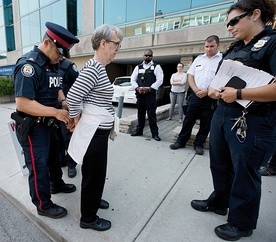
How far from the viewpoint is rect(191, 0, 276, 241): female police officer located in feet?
4.59

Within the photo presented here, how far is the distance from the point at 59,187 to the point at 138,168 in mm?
1072

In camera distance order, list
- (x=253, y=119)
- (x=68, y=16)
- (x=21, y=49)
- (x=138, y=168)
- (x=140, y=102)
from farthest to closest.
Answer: (x=21, y=49) → (x=68, y=16) → (x=140, y=102) → (x=138, y=168) → (x=253, y=119)

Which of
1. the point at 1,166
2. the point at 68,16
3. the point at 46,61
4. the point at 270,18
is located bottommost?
the point at 1,166

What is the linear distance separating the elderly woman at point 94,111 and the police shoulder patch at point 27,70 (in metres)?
0.40

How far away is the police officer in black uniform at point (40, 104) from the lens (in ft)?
5.24

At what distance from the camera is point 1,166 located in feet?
9.77

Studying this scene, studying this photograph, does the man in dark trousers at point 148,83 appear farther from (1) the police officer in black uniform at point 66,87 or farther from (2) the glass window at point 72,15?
(2) the glass window at point 72,15

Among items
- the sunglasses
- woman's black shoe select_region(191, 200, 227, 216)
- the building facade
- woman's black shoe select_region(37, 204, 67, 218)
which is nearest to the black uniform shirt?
the sunglasses

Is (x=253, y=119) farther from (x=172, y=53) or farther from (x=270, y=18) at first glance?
(x=172, y=53)

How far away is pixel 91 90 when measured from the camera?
1473mm

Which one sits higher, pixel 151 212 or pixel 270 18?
pixel 270 18

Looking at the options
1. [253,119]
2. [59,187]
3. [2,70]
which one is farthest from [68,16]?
[253,119]

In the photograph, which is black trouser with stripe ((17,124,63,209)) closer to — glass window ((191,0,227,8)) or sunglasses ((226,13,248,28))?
sunglasses ((226,13,248,28))

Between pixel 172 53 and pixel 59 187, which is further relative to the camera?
pixel 172 53
